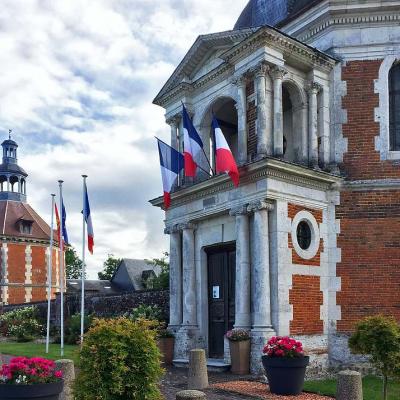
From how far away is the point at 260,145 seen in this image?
13.1 metres

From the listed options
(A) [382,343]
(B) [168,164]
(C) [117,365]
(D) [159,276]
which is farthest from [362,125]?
(D) [159,276]

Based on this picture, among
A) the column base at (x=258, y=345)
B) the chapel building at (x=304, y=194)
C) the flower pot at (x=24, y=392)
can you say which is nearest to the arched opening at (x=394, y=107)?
the chapel building at (x=304, y=194)

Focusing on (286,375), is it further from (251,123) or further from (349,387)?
(251,123)

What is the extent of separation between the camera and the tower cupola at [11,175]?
47.1 meters

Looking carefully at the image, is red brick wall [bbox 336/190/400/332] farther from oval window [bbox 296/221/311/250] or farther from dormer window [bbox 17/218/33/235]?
dormer window [bbox 17/218/33/235]

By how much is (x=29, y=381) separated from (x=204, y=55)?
432 inches

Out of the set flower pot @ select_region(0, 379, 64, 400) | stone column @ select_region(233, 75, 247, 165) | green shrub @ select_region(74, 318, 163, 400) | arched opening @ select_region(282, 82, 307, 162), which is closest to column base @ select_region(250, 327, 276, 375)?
stone column @ select_region(233, 75, 247, 165)

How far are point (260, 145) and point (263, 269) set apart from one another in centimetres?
279

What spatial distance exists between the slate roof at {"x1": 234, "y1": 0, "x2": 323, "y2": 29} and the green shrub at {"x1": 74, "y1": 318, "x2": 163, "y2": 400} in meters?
10.4

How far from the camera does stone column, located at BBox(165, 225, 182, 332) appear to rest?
15691mm

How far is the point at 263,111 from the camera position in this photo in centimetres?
1325

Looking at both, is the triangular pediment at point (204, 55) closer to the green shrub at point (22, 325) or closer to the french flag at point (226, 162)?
the french flag at point (226, 162)

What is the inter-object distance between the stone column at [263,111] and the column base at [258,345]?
3.91 metres

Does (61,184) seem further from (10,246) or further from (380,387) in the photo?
(10,246)
